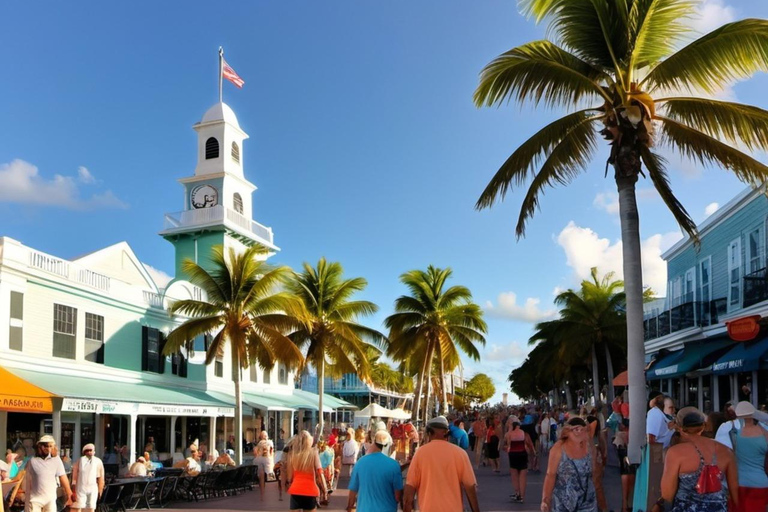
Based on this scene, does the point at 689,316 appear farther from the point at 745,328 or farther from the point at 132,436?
the point at 132,436

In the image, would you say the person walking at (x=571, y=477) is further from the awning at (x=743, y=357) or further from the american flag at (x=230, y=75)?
the american flag at (x=230, y=75)

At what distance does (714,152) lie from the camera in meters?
13.3

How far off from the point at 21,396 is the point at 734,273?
2072 centimetres

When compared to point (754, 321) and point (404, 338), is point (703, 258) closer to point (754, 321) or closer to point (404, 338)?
point (754, 321)

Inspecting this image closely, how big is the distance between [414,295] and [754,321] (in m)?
26.4

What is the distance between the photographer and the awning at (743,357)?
2050cm

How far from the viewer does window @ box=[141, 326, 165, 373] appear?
3077 cm

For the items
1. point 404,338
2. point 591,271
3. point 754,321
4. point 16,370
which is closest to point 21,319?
point 16,370

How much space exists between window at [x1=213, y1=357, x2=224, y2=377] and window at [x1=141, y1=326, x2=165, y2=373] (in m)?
4.28

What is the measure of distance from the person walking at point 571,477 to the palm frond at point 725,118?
7632mm

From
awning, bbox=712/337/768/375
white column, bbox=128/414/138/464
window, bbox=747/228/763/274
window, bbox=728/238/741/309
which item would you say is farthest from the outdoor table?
window, bbox=728/238/741/309

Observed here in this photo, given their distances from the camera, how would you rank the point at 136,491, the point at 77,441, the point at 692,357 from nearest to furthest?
the point at 136,491
the point at 77,441
the point at 692,357

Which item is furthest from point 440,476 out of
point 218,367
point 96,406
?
point 218,367

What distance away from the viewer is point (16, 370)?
76.4 feet
